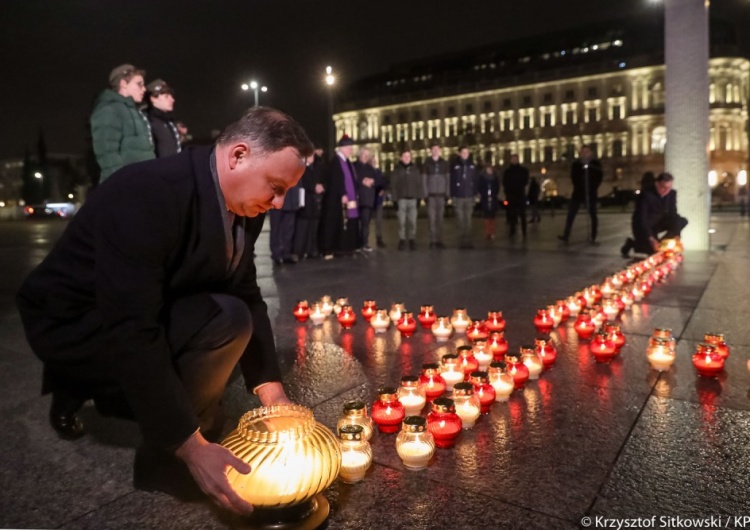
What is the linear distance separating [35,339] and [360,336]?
8.86 feet

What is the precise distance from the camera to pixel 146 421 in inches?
72.0

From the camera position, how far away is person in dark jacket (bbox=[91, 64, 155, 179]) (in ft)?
16.5

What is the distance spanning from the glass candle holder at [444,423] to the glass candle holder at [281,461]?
67cm

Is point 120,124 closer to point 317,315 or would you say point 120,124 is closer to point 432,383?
point 317,315

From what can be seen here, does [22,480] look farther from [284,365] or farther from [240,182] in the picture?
[284,365]

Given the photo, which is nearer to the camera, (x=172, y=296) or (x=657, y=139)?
(x=172, y=296)

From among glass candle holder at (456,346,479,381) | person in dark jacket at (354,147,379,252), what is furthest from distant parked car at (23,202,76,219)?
glass candle holder at (456,346,479,381)

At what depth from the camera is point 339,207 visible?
10688mm

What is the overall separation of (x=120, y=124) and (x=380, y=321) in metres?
2.57

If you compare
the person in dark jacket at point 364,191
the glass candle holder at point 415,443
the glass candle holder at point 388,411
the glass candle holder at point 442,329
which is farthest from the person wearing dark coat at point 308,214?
the glass candle holder at point 415,443

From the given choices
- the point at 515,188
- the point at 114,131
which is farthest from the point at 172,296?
the point at 515,188

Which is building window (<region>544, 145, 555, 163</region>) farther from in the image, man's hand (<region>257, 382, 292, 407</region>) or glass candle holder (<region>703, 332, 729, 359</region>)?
man's hand (<region>257, 382, 292, 407</region>)

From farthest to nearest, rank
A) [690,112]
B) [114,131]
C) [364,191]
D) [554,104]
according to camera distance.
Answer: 1. [554,104]
2. [364,191]
3. [690,112]
4. [114,131]

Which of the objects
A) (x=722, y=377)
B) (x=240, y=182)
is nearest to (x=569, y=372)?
(x=722, y=377)
